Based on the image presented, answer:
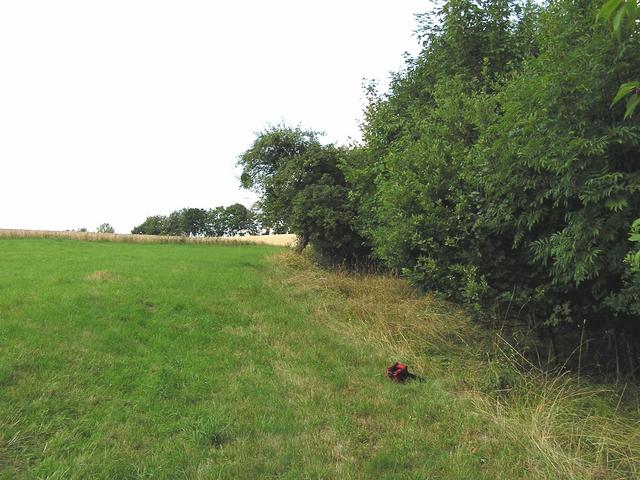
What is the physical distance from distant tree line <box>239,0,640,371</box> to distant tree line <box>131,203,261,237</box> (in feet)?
309

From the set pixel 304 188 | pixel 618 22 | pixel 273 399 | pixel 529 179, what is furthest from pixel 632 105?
pixel 304 188

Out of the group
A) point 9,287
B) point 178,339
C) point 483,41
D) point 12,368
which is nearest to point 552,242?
point 178,339

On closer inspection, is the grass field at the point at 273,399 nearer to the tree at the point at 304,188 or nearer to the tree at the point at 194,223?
the tree at the point at 304,188

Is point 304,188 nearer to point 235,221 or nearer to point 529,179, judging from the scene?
point 529,179

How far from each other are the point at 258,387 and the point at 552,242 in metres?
3.80

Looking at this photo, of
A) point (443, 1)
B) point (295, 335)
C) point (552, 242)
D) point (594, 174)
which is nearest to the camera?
point (594, 174)

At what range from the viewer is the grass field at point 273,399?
385cm

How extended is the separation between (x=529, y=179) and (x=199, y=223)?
111m

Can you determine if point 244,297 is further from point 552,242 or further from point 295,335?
point 552,242

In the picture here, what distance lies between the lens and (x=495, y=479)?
3643 millimetres

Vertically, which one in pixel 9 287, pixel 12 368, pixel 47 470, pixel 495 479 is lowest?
pixel 495 479

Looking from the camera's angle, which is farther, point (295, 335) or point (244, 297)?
point (244, 297)

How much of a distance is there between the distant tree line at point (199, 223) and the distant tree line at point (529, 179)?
9431cm

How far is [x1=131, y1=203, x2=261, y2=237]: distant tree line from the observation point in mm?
105250
